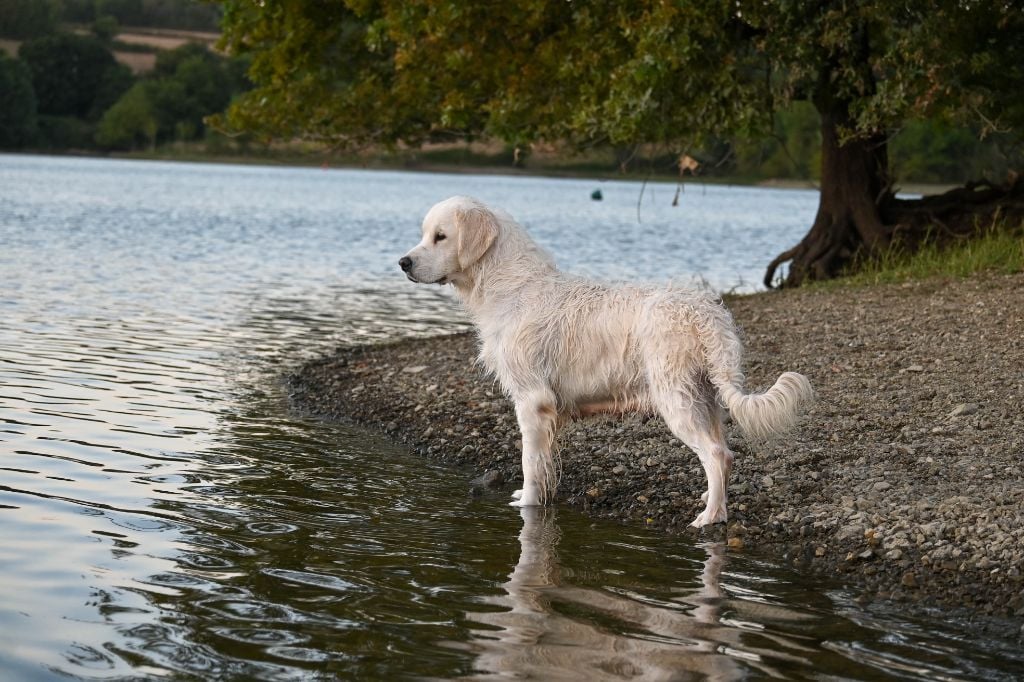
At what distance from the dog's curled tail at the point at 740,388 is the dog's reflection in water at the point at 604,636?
1.03 m

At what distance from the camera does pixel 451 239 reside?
8.91 m

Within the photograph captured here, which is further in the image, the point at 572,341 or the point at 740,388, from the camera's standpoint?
the point at 572,341

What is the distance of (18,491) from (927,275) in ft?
43.5

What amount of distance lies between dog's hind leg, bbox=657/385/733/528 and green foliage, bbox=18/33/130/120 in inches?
6594

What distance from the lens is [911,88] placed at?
55.9ft

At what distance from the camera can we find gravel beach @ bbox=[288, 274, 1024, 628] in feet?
25.3

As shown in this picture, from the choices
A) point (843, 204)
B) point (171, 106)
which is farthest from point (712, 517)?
point (171, 106)

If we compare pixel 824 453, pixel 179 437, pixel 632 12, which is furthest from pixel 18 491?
pixel 632 12

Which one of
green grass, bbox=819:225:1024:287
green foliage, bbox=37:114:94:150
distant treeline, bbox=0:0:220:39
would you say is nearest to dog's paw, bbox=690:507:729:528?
green grass, bbox=819:225:1024:287

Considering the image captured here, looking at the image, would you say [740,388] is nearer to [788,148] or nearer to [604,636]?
[604,636]

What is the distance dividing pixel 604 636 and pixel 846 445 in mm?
4124

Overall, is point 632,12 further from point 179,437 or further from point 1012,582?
point 1012,582

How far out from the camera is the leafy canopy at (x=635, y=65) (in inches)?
674

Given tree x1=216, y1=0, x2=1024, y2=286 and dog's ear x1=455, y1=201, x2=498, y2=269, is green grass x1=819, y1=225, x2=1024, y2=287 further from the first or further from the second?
dog's ear x1=455, y1=201, x2=498, y2=269
